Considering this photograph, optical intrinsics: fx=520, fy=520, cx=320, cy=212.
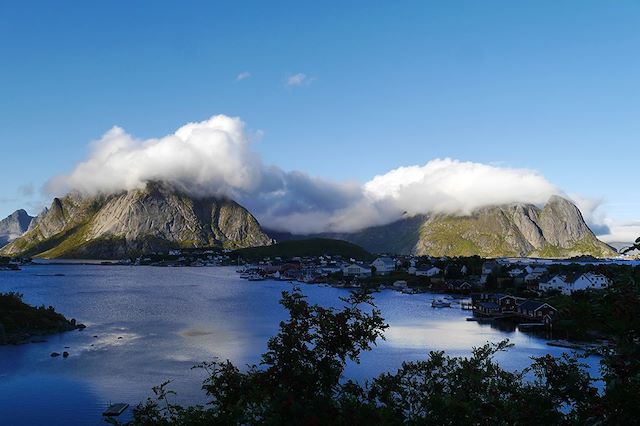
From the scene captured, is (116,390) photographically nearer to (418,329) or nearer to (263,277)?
(418,329)

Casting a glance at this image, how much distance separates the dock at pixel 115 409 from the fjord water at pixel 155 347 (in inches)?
23.0

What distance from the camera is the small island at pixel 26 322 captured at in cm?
3856

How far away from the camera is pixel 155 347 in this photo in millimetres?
35500

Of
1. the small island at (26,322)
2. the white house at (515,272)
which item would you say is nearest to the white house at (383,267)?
the white house at (515,272)

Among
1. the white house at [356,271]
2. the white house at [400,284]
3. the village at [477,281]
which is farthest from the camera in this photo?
the white house at [356,271]

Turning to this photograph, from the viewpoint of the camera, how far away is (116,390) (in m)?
25.2

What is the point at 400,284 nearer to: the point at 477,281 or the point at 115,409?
the point at 477,281

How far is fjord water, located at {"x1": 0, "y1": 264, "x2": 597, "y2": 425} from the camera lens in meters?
24.2

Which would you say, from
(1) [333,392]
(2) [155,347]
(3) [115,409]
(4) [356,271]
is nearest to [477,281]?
(4) [356,271]

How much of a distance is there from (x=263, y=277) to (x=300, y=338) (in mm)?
102318

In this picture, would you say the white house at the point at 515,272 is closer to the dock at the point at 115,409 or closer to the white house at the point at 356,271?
the white house at the point at 356,271

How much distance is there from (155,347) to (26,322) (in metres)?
13.7

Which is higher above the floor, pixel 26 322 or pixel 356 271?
pixel 356 271

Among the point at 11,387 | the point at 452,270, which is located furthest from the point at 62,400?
the point at 452,270
